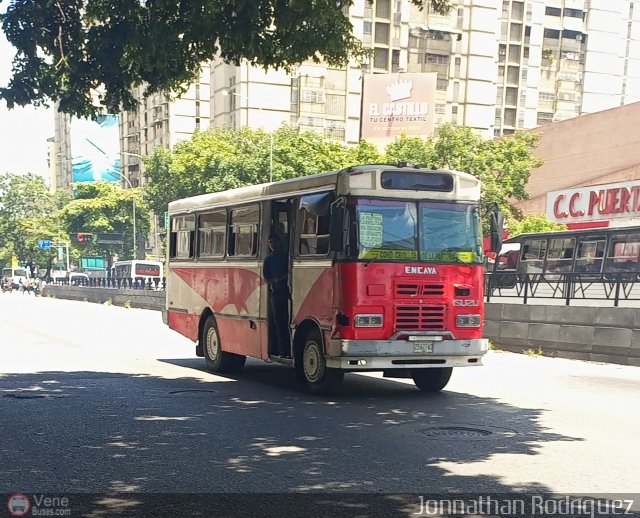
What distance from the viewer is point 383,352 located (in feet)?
35.4

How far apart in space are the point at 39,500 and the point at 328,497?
6.92 feet

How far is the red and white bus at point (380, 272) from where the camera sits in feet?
35.6

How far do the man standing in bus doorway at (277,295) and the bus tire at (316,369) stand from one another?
23.3 inches

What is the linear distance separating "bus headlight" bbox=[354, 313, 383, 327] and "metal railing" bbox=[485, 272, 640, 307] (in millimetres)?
9696

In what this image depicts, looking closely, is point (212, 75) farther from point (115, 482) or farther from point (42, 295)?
point (115, 482)

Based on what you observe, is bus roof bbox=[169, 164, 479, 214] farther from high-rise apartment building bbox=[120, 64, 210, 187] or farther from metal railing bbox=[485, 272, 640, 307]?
high-rise apartment building bbox=[120, 64, 210, 187]

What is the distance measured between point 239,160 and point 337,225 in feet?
159

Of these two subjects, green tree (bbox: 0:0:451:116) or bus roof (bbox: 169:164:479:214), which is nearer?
green tree (bbox: 0:0:451:116)

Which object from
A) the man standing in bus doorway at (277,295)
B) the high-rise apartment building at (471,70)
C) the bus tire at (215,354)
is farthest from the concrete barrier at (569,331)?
the high-rise apartment building at (471,70)

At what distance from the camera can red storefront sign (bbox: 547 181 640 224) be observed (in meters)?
39.7

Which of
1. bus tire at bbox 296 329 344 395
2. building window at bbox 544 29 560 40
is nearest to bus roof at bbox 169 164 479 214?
bus tire at bbox 296 329 344 395

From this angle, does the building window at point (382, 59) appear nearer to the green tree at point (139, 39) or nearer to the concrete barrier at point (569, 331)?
the concrete barrier at point (569, 331)

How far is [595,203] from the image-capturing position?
42.4 metres

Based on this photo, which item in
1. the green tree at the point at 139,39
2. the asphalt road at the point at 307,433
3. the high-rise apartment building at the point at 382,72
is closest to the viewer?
the asphalt road at the point at 307,433
